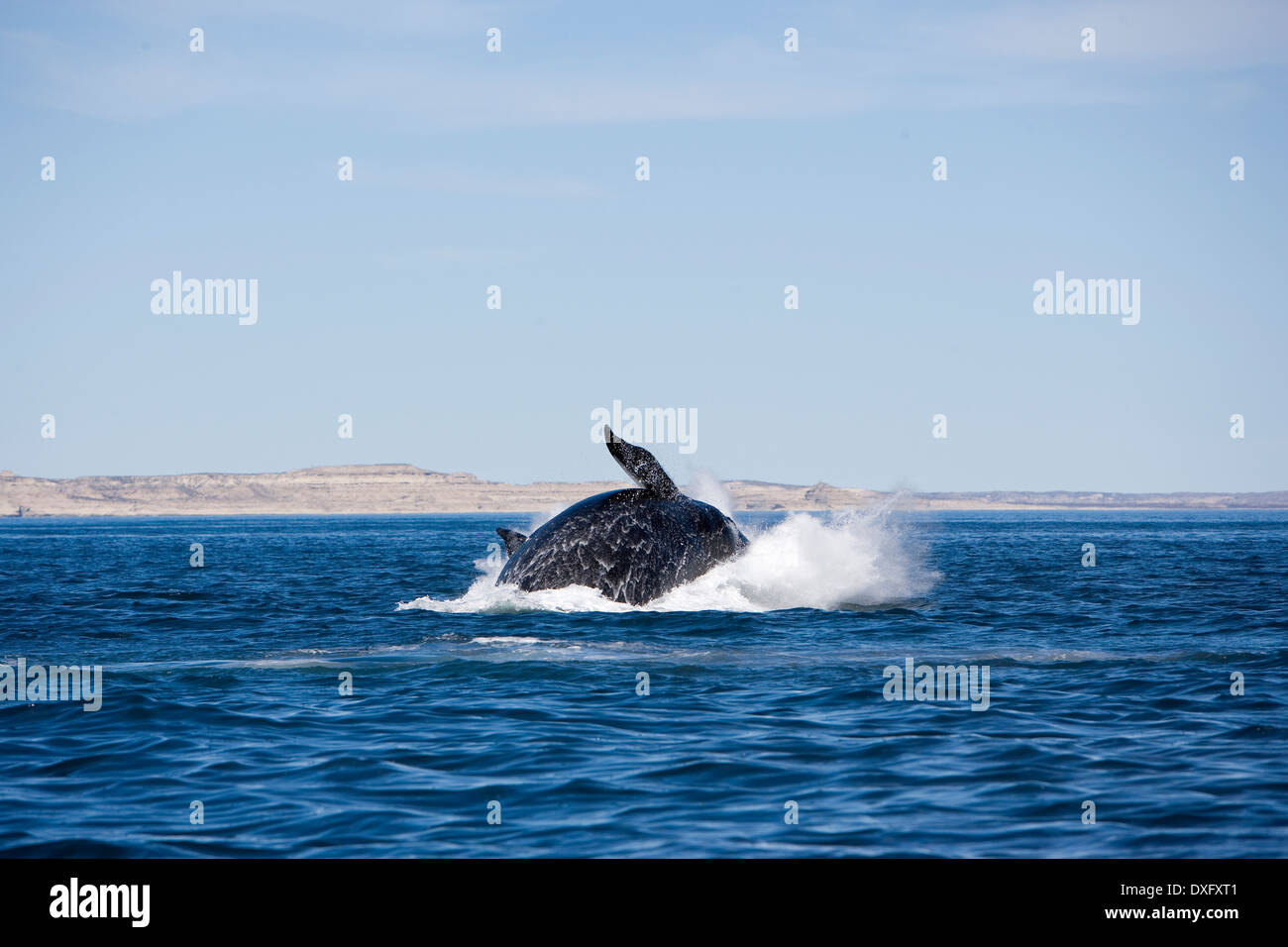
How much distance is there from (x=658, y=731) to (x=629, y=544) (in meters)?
10.4

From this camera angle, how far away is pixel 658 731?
42.5 feet

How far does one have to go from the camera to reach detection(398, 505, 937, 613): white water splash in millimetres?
22750

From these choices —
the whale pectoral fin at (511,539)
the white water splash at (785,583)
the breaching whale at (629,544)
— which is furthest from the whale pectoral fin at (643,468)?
the whale pectoral fin at (511,539)

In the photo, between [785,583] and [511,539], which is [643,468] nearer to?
[511,539]

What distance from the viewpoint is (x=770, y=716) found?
44.8 ft

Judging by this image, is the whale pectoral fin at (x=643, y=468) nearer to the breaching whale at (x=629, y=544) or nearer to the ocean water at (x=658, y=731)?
the breaching whale at (x=629, y=544)

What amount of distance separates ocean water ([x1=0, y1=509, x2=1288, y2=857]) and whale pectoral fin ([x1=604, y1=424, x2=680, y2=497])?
6.27 feet

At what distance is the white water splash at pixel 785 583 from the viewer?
74.6ft

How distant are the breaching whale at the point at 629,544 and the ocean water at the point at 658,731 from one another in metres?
0.45

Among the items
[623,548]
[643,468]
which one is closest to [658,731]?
[623,548]
